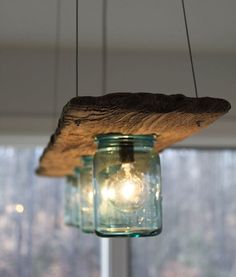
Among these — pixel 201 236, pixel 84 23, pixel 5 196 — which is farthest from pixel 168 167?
pixel 84 23

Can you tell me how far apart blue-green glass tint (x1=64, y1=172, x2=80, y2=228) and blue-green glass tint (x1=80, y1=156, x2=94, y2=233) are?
0.22m

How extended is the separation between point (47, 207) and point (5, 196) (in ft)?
0.71

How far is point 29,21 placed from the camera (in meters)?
2.16

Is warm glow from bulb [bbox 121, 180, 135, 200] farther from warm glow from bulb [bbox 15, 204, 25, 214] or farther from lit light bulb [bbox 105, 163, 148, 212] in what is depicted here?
warm glow from bulb [bbox 15, 204, 25, 214]

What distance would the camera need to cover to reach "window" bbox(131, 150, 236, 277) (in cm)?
285

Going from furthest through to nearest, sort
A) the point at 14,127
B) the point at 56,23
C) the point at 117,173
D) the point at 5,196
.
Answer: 1. the point at 5,196
2. the point at 14,127
3. the point at 56,23
4. the point at 117,173

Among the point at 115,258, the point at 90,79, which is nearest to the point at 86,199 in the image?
the point at 90,79

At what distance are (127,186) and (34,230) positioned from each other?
175 centimetres

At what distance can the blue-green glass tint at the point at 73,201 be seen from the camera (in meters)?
1.95

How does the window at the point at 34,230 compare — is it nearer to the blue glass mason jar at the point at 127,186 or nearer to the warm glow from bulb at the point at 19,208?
the warm glow from bulb at the point at 19,208

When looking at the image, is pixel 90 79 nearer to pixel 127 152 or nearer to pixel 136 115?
pixel 127 152

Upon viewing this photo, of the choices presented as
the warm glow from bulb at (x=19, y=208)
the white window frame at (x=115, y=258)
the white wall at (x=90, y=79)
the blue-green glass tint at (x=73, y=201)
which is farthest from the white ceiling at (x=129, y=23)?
the white window frame at (x=115, y=258)

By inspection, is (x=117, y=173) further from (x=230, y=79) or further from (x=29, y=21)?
(x=230, y=79)

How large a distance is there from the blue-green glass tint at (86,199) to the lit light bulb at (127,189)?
48cm
